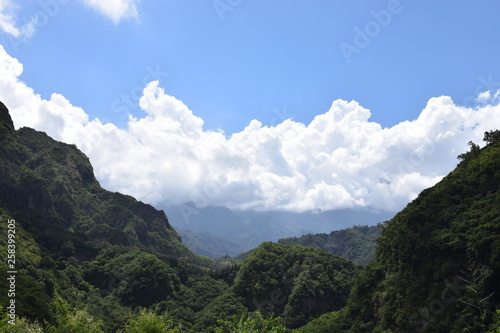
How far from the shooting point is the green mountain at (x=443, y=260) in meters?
69.5

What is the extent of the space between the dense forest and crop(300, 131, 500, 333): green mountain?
0.26 m

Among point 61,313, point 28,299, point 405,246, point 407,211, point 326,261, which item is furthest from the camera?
point 326,261

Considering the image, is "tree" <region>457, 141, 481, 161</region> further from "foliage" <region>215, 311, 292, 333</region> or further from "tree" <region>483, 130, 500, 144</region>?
"foliage" <region>215, 311, 292, 333</region>

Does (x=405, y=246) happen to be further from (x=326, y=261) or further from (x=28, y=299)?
(x=326, y=261)

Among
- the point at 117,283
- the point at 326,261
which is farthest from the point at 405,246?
the point at 117,283

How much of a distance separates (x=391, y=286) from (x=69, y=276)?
142574mm

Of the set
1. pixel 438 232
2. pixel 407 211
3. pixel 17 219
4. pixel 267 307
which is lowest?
pixel 267 307

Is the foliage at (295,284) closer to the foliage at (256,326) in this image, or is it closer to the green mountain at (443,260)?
the green mountain at (443,260)

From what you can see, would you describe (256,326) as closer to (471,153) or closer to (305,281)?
(471,153)

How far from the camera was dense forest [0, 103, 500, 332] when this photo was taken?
66.7 m

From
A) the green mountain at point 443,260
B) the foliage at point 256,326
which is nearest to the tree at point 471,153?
the green mountain at point 443,260

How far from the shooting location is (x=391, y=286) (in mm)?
95062

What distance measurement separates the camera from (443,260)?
80.2 metres

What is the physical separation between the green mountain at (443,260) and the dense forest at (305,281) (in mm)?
256
